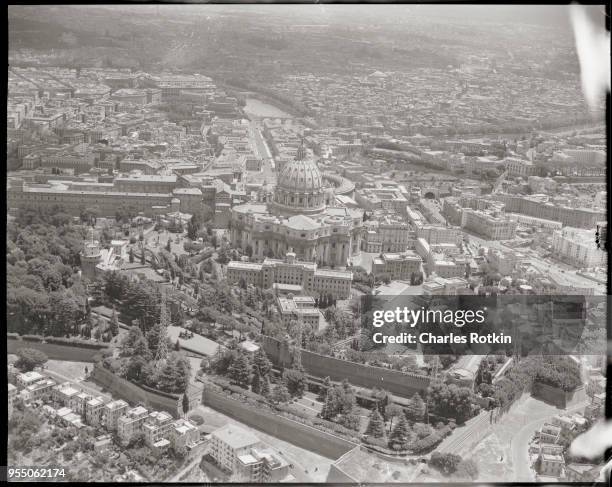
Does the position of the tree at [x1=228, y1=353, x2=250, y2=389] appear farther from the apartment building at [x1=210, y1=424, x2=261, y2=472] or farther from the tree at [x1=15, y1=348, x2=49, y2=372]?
the tree at [x1=15, y1=348, x2=49, y2=372]

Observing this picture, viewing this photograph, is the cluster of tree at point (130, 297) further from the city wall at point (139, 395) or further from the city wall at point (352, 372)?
the city wall at point (352, 372)

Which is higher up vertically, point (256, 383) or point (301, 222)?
point (301, 222)

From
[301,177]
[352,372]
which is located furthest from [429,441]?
[301,177]

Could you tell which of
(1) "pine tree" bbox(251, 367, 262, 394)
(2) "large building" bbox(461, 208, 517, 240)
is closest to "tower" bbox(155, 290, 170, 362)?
(1) "pine tree" bbox(251, 367, 262, 394)

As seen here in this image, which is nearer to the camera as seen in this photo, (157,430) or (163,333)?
(157,430)

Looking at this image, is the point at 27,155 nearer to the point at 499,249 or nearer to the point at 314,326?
the point at 314,326

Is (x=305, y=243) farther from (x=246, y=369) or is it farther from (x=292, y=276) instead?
(x=246, y=369)

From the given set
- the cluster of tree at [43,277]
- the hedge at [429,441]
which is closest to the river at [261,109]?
Answer: the cluster of tree at [43,277]

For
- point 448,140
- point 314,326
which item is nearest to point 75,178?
point 314,326

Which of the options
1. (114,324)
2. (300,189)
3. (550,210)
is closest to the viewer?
(114,324)
